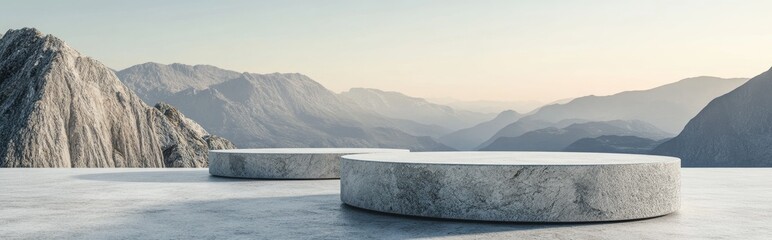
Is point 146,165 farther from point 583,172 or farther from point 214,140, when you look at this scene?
point 583,172

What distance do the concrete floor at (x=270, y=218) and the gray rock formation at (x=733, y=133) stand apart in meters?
171

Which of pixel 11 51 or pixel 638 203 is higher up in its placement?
pixel 11 51

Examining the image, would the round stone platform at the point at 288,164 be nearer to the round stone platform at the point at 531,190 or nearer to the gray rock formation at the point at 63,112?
the round stone platform at the point at 531,190

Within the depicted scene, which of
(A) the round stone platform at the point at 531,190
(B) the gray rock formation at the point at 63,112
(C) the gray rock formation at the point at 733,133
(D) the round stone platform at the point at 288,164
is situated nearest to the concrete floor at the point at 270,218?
(A) the round stone platform at the point at 531,190

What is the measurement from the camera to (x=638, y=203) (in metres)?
8.40

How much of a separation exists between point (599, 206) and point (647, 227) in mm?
554

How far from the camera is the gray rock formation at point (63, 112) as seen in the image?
31156 millimetres

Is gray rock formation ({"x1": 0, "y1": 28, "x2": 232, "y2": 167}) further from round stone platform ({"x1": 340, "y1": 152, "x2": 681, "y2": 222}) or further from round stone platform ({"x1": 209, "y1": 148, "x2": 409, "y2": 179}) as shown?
round stone platform ({"x1": 340, "y1": 152, "x2": 681, "y2": 222})

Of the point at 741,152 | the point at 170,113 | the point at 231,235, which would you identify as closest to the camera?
the point at 231,235

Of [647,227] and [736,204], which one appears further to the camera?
[736,204]

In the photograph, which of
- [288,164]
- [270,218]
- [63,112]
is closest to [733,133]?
[63,112]

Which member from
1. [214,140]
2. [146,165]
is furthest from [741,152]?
[146,165]

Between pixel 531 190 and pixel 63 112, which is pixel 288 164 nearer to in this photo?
pixel 531 190

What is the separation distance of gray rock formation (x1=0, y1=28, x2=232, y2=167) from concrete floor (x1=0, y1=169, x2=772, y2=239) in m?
19.8
